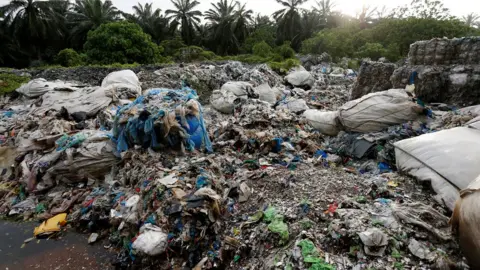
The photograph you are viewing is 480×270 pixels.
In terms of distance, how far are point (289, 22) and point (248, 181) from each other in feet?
70.4

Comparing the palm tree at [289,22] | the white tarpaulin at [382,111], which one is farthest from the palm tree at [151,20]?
the white tarpaulin at [382,111]

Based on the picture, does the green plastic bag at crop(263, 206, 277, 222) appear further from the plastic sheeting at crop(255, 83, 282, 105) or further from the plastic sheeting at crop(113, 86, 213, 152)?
the plastic sheeting at crop(255, 83, 282, 105)

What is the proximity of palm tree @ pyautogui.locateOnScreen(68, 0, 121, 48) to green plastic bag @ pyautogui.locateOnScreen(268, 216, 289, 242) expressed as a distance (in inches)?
741

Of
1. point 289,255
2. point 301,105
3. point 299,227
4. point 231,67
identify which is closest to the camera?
point 289,255

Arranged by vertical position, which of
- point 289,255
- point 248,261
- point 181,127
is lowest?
point 248,261

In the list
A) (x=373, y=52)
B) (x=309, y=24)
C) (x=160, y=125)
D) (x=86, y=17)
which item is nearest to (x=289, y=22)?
(x=309, y=24)

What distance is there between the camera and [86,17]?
57.0ft

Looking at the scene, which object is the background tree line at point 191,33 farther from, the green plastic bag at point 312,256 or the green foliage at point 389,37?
the green plastic bag at point 312,256

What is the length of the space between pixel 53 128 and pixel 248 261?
3588 millimetres

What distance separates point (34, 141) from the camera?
11.8 feet

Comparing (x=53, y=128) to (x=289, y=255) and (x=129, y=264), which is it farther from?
(x=289, y=255)

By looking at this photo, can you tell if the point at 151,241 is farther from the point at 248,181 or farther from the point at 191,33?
the point at 191,33

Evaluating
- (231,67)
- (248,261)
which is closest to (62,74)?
(231,67)

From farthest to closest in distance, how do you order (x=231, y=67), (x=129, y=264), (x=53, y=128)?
1. (x=231, y=67)
2. (x=53, y=128)
3. (x=129, y=264)
